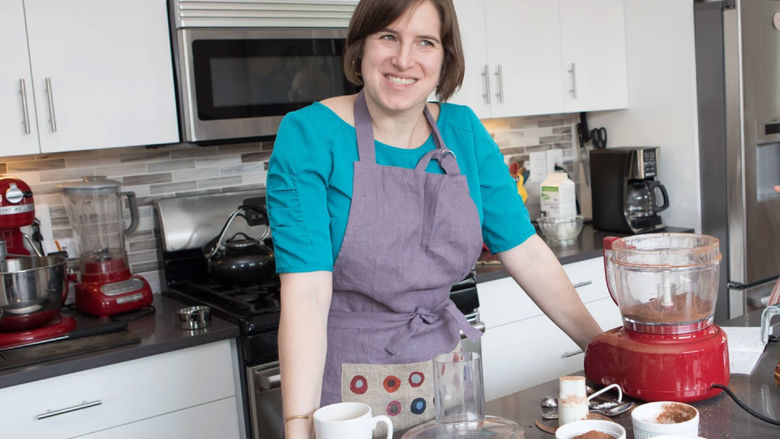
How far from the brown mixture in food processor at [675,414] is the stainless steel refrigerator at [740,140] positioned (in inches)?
86.6

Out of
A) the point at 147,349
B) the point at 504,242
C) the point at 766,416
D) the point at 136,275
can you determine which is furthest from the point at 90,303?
the point at 766,416

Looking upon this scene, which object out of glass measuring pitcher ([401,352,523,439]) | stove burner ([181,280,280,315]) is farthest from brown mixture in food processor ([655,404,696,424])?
stove burner ([181,280,280,315])

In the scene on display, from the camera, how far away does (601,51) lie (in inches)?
138

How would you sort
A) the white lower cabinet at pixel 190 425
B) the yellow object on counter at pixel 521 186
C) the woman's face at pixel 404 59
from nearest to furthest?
the woman's face at pixel 404 59 → the white lower cabinet at pixel 190 425 → the yellow object on counter at pixel 521 186

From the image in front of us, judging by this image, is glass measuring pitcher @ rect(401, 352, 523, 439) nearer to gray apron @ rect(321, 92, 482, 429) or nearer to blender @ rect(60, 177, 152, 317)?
gray apron @ rect(321, 92, 482, 429)

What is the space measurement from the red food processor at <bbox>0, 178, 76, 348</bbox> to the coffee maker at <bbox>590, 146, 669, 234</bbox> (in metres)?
2.23

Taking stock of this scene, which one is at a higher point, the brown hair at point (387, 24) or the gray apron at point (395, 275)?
the brown hair at point (387, 24)

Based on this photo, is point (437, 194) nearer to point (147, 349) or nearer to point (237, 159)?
point (147, 349)

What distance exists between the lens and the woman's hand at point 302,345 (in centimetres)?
131

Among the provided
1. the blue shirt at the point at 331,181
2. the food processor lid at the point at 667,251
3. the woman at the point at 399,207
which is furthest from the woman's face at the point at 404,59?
the food processor lid at the point at 667,251

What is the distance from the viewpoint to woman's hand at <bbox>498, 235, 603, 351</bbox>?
5.39 ft

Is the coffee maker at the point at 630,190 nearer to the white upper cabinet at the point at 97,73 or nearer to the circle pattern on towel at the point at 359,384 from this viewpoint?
the white upper cabinet at the point at 97,73

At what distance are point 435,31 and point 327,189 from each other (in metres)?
0.37

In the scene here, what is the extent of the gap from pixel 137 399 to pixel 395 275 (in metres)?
0.96
